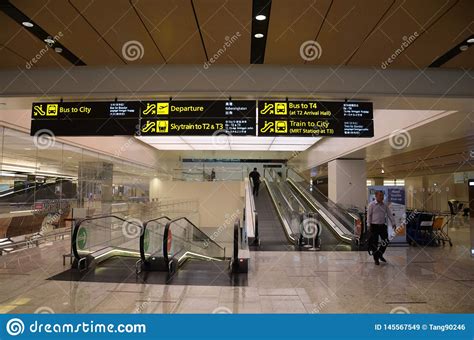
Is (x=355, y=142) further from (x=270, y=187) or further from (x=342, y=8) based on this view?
(x=342, y=8)

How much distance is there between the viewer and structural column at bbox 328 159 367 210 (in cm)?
1396

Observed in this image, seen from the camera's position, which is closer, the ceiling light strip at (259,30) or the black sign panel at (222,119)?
the ceiling light strip at (259,30)

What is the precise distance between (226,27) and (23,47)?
2.98 metres

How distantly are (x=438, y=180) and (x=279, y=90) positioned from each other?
2588cm

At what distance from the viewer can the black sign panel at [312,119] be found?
5.71 meters

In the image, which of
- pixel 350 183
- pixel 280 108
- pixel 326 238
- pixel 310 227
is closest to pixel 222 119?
pixel 280 108

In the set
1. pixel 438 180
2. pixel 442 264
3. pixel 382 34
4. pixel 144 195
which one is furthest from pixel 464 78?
pixel 438 180

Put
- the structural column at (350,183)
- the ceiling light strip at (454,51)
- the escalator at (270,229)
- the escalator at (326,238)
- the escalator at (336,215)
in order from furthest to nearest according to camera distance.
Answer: the structural column at (350,183) < the escalator at (336,215) < the escalator at (270,229) < the escalator at (326,238) < the ceiling light strip at (454,51)

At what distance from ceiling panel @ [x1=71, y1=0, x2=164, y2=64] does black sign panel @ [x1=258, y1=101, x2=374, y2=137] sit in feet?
6.55

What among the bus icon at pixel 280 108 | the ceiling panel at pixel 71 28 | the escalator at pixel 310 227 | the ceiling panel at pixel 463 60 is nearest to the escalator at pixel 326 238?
the escalator at pixel 310 227

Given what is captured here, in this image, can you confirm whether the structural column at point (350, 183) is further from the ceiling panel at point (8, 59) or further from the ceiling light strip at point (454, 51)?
the ceiling panel at point (8, 59)

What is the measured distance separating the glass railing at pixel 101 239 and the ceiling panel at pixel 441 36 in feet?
20.4

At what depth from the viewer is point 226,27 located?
4.29m

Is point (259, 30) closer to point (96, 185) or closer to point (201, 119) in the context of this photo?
point (201, 119)
